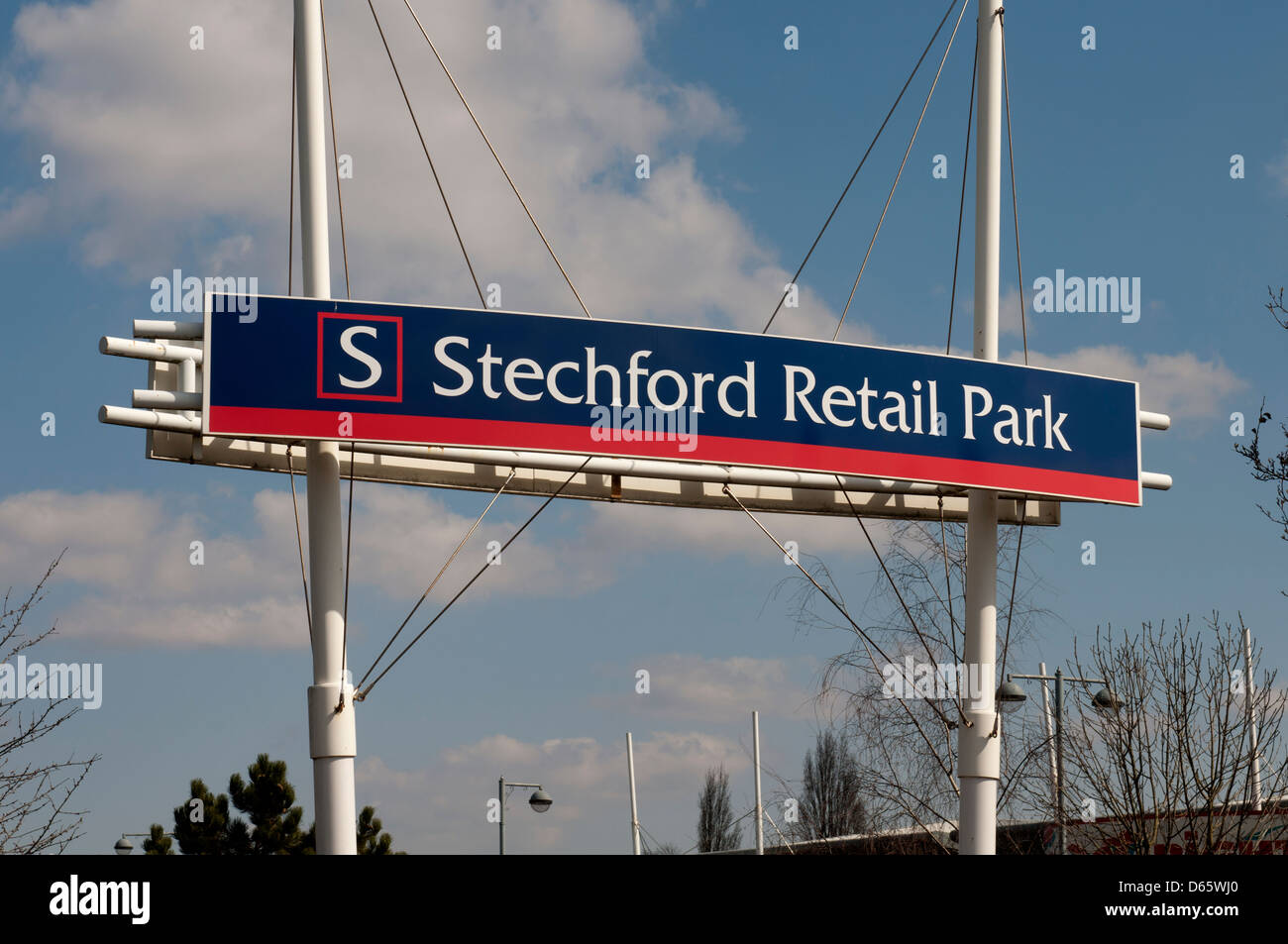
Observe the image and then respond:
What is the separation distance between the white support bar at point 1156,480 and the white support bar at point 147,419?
24.0 ft

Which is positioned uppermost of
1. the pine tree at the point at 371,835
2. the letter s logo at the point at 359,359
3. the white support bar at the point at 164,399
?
the letter s logo at the point at 359,359

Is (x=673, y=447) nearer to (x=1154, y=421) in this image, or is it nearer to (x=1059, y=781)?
(x=1154, y=421)

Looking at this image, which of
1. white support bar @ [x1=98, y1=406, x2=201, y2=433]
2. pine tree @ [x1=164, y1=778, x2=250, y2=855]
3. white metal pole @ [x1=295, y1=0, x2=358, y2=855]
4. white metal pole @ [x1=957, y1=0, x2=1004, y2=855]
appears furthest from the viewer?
pine tree @ [x1=164, y1=778, x2=250, y2=855]

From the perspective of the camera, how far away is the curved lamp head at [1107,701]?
659 inches

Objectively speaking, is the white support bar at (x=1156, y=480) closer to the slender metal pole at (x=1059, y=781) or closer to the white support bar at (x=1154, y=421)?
the white support bar at (x=1154, y=421)

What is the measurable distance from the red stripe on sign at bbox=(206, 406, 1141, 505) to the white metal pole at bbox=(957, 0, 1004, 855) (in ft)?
1.49

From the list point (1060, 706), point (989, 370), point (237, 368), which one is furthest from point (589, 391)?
point (1060, 706)

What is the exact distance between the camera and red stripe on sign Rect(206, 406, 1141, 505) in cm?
877

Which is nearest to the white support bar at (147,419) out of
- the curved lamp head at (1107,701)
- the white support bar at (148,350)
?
the white support bar at (148,350)

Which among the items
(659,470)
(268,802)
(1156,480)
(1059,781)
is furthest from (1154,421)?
(268,802)

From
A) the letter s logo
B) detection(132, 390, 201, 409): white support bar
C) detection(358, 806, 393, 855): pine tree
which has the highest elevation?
the letter s logo

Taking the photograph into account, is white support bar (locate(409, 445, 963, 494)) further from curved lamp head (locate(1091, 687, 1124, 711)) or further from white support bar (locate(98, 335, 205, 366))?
curved lamp head (locate(1091, 687, 1124, 711))

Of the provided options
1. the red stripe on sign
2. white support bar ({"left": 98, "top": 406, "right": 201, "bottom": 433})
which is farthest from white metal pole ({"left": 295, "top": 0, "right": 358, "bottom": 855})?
white support bar ({"left": 98, "top": 406, "right": 201, "bottom": 433})
